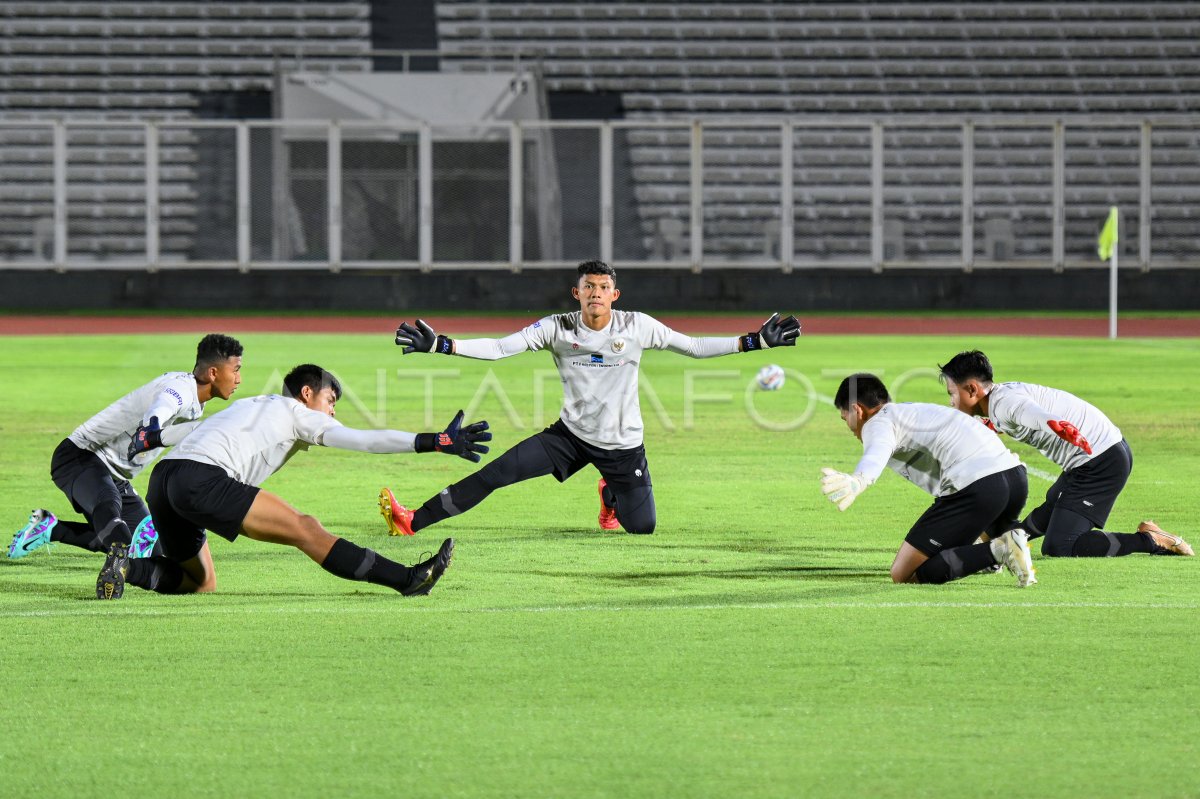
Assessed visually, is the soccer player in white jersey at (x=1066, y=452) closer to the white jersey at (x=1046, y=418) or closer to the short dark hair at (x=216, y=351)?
the white jersey at (x=1046, y=418)

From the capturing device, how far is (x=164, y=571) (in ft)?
25.8

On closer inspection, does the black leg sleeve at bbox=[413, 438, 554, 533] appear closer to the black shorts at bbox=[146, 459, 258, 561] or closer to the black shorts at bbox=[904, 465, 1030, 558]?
the black shorts at bbox=[146, 459, 258, 561]

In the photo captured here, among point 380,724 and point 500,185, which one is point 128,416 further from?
point 500,185

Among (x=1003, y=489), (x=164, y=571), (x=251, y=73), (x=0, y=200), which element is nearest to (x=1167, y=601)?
(x=1003, y=489)

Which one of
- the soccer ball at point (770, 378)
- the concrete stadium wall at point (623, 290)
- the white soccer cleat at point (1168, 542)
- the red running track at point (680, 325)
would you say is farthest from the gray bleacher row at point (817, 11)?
the white soccer cleat at point (1168, 542)

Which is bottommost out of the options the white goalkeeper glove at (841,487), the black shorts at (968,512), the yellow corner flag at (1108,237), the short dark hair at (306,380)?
the black shorts at (968,512)

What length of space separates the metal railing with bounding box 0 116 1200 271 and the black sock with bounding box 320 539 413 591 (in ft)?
79.4

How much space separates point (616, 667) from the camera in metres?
6.43

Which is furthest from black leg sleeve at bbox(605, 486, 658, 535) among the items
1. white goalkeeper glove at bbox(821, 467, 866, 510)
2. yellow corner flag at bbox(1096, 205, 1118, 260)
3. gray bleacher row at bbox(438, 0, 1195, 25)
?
gray bleacher row at bbox(438, 0, 1195, 25)

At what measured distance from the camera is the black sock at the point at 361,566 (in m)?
7.47

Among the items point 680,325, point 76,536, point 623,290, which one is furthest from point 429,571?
point 623,290

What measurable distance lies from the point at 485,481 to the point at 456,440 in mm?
2443

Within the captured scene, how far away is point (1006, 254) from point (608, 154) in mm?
7656

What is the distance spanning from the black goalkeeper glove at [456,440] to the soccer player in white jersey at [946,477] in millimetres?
1755
